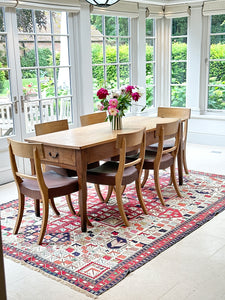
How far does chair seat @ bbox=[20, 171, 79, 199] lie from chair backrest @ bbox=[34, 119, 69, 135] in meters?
0.71

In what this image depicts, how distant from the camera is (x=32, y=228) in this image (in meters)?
3.63

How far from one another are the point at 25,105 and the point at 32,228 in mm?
1950

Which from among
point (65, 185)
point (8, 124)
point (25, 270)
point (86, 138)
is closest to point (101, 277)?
point (25, 270)

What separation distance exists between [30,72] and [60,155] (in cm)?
197

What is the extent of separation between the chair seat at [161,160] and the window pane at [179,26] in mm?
3300

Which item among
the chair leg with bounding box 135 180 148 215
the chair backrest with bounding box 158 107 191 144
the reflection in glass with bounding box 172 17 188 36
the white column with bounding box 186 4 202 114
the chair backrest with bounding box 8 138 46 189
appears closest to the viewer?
the chair backrest with bounding box 8 138 46 189

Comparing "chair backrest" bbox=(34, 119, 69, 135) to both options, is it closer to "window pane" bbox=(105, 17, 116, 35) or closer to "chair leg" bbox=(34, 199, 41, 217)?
"chair leg" bbox=(34, 199, 41, 217)

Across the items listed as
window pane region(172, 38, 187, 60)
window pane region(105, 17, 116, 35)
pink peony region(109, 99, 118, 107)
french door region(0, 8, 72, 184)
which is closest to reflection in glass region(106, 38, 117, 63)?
window pane region(105, 17, 116, 35)

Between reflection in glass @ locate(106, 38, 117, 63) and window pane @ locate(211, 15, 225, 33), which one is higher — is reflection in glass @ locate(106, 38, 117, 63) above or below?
below

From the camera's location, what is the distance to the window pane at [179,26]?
688cm

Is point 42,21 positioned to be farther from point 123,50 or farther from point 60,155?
point 60,155

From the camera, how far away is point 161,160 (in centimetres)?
421

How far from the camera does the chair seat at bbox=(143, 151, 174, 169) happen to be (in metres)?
4.14

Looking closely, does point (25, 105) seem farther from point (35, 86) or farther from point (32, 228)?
point (32, 228)
